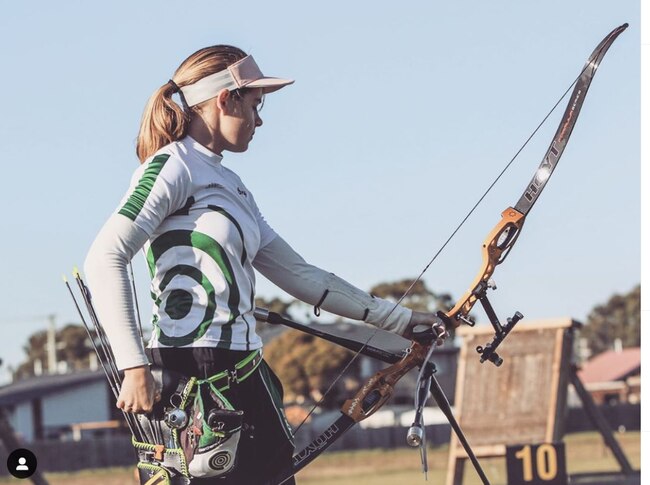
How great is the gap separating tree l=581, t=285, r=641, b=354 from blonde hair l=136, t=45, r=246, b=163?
235 feet

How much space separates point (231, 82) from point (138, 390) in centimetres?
81

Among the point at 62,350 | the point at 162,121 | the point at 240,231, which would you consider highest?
the point at 162,121

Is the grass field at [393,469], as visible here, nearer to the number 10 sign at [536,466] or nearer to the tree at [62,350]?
the number 10 sign at [536,466]

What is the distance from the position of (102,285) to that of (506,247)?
4.24 feet

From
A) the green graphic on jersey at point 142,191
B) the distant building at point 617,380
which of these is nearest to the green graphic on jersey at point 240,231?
the green graphic on jersey at point 142,191

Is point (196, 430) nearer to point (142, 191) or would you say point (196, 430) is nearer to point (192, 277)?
point (192, 277)

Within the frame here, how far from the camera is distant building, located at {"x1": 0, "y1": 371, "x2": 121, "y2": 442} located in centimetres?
5853

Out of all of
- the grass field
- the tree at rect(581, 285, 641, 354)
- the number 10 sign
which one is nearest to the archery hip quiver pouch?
the number 10 sign

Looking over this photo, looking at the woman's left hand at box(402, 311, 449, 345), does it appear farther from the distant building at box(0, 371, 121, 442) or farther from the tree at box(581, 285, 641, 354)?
the tree at box(581, 285, 641, 354)

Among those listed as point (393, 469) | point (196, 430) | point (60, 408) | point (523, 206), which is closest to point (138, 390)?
point (196, 430)

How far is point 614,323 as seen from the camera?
268ft

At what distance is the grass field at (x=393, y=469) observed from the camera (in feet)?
54.7

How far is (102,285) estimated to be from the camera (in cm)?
308
